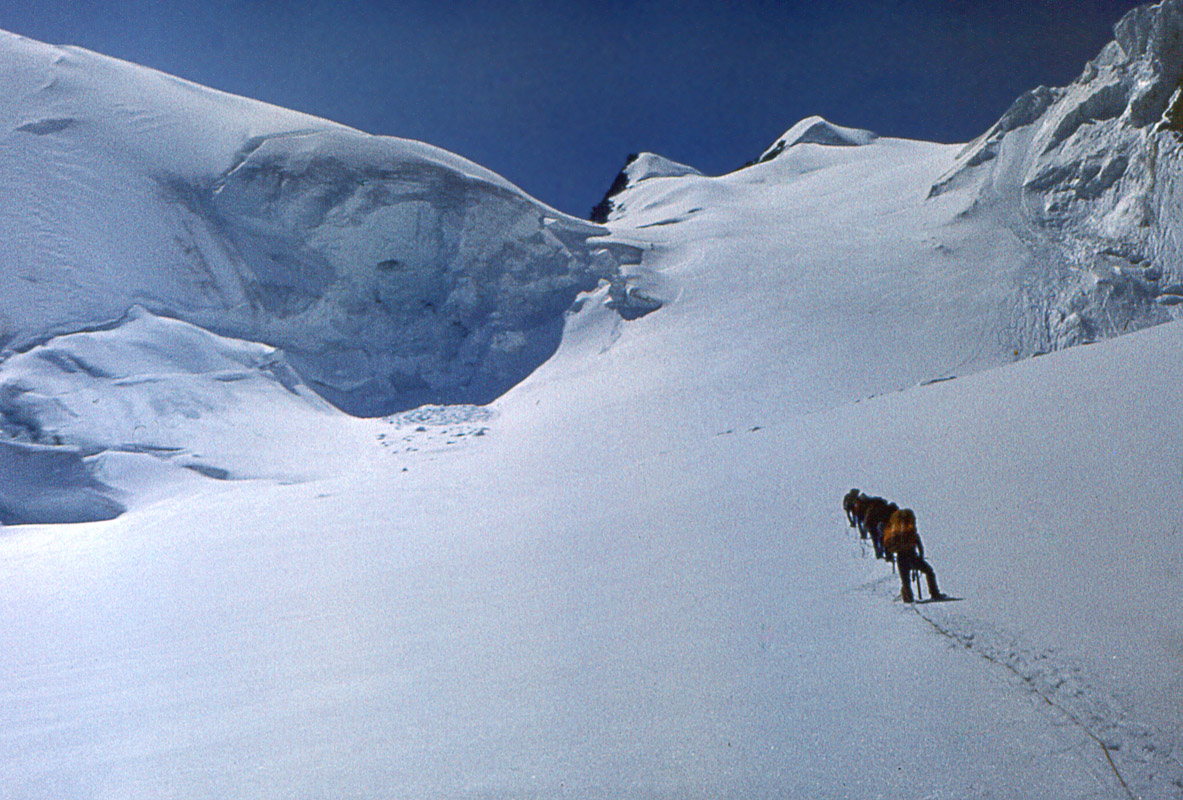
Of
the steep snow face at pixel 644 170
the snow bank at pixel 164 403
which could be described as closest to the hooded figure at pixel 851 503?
the snow bank at pixel 164 403

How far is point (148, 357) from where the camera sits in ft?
42.5

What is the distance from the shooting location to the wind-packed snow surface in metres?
2.59

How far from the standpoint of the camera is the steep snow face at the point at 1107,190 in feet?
43.0

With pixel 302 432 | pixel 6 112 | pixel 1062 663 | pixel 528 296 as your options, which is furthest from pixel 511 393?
pixel 6 112

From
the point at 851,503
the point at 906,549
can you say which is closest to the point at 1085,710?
the point at 906,549

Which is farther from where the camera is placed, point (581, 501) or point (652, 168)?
point (652, 168)

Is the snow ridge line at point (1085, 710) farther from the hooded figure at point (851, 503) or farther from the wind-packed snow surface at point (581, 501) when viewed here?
the hooded figure at point (851, 503)

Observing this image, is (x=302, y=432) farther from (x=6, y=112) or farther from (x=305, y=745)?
(x=6, y=112)

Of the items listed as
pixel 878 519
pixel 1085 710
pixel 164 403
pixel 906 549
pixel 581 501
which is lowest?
pixel 1085 710

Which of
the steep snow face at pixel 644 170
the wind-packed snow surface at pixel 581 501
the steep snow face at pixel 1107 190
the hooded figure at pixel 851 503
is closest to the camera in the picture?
the wind-packed snow surface at pixel 581 501

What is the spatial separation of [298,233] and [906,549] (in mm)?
18538

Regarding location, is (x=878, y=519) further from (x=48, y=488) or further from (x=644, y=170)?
(x=644, y=170)

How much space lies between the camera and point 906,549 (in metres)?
3.41

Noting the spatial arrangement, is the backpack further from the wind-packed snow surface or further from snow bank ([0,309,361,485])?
snow bank ([0,309,361,485])
